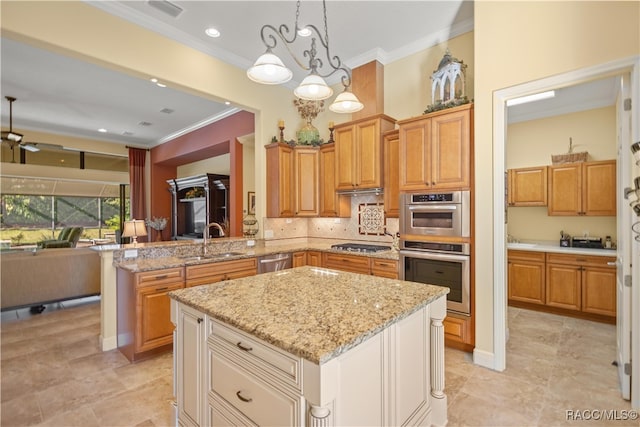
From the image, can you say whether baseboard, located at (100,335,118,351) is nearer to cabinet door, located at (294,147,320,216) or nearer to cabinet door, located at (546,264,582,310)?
cabinet door, located at (294,147,320,216)

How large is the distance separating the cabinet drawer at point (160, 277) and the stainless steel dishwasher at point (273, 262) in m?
0.98

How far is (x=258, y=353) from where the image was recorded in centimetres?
126

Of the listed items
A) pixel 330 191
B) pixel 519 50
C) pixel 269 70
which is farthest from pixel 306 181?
pixel 519 50

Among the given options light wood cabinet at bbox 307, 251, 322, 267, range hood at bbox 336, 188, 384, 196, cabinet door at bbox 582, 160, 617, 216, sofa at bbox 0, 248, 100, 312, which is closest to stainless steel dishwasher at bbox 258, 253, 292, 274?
light wood cabinet at bbox 307, 251, 322, 267

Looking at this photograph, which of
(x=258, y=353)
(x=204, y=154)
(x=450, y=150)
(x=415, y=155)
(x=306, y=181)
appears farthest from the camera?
(x=204, y=154)

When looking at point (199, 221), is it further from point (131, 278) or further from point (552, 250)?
point (552, 250)

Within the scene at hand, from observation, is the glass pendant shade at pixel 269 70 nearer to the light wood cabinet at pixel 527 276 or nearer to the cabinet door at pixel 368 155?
the cabinet door at pixel 368 155

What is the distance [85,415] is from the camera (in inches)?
81.7

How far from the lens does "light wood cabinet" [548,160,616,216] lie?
12.7 ft

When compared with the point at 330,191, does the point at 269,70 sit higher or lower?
higher

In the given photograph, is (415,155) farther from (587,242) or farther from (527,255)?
(587,242)

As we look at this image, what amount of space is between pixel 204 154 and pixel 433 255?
18.3 feet

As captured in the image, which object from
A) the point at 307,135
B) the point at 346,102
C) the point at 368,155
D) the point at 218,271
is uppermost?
the point at 307,135

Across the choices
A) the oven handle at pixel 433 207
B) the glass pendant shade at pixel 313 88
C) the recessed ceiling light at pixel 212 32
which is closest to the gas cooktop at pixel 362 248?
the oven handle at pixel 433 207
